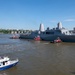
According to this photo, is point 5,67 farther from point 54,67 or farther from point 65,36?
point 65,36

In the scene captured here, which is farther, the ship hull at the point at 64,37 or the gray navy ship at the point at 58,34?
the gray navy ship at the point at 58,34

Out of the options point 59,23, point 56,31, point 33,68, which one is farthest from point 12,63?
point 59,23

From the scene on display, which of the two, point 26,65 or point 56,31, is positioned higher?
point 56,31

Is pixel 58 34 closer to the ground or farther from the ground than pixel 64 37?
farther from the ground

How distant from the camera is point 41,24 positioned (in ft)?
387

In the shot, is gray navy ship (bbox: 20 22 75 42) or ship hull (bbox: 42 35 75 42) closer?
ship hull (bbox: 42 35 75 42)

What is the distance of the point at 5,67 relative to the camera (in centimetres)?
2803

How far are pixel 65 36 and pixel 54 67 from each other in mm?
58737

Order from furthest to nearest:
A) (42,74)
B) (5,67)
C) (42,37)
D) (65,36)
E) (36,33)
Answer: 1. (36,33)
2. (42,37)
3. (65,36)
4. (5,67)
5. (42,74)

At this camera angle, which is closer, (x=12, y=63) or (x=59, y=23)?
(x=12, y=63)

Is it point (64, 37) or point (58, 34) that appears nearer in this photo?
point (64, 37)

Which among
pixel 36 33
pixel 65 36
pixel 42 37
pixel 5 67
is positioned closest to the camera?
pixel 5 67

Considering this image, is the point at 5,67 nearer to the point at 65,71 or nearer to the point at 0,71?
the point at 0,71

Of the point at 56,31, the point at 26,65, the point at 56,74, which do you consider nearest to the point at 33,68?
the point at 26,65
